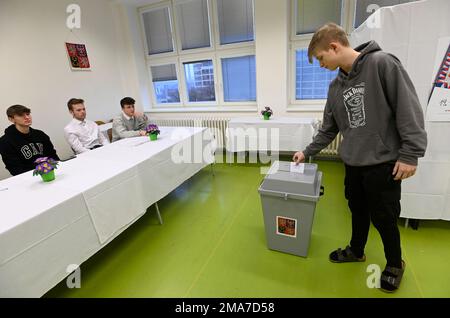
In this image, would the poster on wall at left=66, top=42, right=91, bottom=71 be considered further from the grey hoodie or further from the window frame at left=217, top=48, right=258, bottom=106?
the grey hoodie

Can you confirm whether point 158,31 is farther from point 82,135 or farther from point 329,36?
point 329,36

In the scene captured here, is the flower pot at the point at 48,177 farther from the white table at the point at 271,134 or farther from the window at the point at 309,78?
the window at the point at 309,78

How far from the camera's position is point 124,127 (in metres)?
3.03

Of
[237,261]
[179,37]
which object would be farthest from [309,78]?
[237,261]

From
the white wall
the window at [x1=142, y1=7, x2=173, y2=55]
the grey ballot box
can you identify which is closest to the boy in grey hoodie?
the grey ballot box

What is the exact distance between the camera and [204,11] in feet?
14.3

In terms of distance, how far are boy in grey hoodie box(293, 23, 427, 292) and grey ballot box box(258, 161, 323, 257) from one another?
0.90ft

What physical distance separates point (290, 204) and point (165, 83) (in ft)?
14.7

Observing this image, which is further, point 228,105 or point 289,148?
point 228,105

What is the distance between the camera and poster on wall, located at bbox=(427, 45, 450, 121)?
164cm
